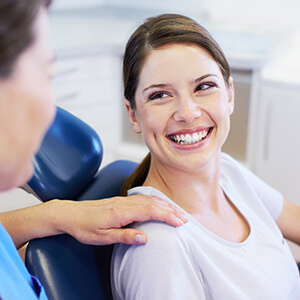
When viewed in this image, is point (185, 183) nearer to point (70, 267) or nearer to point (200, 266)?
point (200, 266)

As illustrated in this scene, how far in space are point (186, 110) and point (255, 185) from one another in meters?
0.44

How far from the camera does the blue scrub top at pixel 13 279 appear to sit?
779mm

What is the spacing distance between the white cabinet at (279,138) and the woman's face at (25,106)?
1.90m

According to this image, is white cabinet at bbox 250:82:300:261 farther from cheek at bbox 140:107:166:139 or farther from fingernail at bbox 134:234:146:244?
fingernail at bbox 134:234:146:244

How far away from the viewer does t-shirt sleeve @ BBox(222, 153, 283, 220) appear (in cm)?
137

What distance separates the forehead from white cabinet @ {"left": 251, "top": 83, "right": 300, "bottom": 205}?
4.29 ft

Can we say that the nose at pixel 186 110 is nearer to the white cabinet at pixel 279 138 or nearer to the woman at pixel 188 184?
the woman at pixel 188 184

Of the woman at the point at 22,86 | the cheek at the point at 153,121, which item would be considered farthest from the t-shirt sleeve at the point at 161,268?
the woman at the point at 22,86

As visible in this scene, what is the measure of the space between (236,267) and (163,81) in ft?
1.42

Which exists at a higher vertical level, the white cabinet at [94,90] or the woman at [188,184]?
the woman at [188,184]

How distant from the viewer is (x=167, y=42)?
1.09 meters

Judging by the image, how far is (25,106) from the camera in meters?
0.53

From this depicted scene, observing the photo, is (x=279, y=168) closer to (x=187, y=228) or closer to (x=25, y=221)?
(x=187, y=228)

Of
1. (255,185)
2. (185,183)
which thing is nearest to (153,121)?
(185,183)
